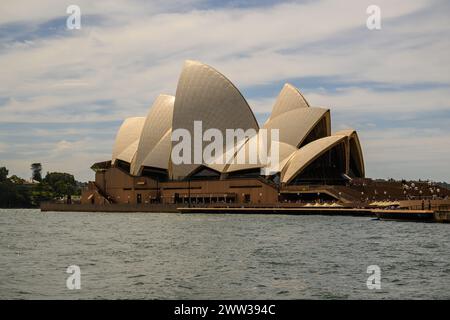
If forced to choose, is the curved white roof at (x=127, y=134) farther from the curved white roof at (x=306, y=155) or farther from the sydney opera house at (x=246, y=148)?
the curved white roof at (x=306, y=155)

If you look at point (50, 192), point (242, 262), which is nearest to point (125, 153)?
Answer: point (50, 192)

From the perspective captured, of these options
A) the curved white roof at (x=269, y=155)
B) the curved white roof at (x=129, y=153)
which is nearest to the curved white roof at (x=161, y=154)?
the curved white roof at (x=129, y=153)

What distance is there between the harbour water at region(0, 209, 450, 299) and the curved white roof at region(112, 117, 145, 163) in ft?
223

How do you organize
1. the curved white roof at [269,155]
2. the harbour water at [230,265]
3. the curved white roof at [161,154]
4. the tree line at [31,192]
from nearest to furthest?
1. the harbour water at [230,265]
2. the curved white roof at [269,155]
3. the curved white roof at [161,154]
4. the tree line at [31,192]

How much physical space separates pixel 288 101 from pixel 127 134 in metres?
31.6

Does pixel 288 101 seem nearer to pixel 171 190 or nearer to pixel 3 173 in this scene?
pixel 171 190

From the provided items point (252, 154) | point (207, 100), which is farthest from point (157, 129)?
point (252, 154)

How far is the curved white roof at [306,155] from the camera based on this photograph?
91.9m

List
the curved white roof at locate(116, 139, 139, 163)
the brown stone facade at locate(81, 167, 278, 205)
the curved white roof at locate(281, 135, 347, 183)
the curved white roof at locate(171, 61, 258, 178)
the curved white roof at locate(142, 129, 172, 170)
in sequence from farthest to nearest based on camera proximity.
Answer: the curved white roof at locate(116, 139, 139, 163), the curved white roof at locate(142, 129, 172, 170), the brown stone facade at locate(81, 167, 278, 205), the curved white roof at locate(171, 61, 258, 178), the curved white roof at locate(281, 135, 347, 183)

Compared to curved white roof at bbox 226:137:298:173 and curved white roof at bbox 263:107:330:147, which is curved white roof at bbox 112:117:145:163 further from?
curved white roof at bbox 263:107:330:147

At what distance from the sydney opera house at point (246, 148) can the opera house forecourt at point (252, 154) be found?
0.13 meters

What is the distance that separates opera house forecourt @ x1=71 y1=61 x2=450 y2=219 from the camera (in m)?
93.1

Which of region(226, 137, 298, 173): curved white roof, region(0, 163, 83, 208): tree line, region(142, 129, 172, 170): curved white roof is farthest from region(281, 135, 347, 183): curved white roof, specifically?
region(0, 163, 83, 208): tree line

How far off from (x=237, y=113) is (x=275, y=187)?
1145cm
